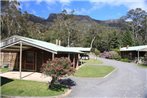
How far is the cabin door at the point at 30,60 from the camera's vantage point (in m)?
27.3

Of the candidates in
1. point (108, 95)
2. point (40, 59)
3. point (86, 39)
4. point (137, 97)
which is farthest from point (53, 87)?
point (86, 39)

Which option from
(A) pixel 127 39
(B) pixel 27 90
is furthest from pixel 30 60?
(A) pixel 127 39

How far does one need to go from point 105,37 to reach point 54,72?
70444mm

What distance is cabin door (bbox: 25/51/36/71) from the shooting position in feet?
89.6

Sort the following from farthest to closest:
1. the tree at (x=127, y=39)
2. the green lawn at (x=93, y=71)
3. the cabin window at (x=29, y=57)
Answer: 1. the tree at (x=127, y=39)
2. the cabin window at (x=29, y=57)
3. the green lawn at (x=93, y=71)

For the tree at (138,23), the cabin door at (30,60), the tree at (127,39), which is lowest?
the cabin door at (30,60)

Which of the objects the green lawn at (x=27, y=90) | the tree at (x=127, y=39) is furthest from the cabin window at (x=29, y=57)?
the tree at (x=127, y=39)

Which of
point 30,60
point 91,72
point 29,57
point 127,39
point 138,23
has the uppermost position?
point 138,23

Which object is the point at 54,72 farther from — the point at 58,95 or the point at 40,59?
the point at 40,59

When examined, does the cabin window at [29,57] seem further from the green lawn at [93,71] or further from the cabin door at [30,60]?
the green lawn at [93,71]

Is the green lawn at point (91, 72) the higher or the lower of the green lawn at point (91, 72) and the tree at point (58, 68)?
the lower

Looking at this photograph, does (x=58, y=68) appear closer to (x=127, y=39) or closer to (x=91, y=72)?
(x=91, y=72)

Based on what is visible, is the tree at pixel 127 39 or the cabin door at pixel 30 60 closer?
the cabin door at pixel 30 60

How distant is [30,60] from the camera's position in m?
27.6
